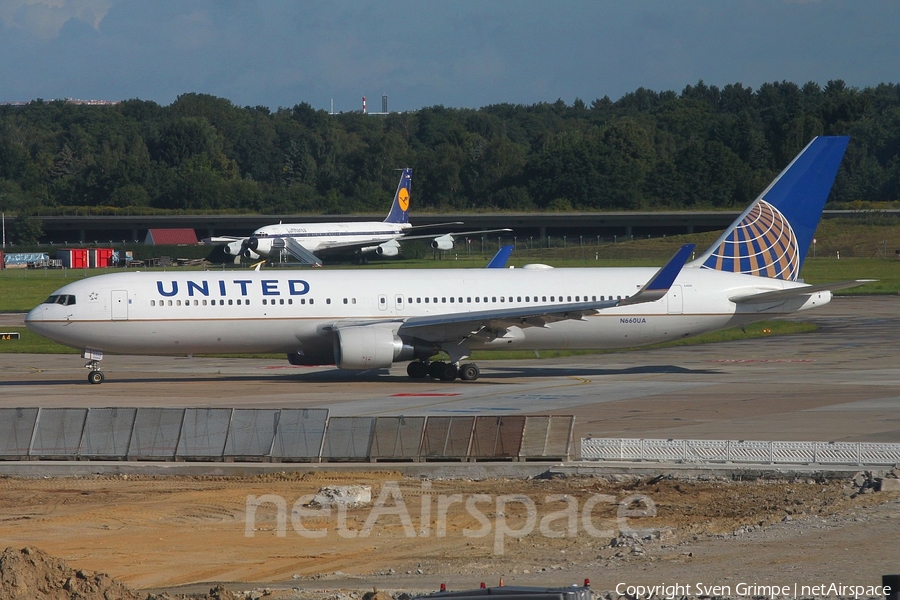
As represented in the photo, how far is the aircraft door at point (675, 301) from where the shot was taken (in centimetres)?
3781

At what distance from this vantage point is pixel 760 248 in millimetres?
39625

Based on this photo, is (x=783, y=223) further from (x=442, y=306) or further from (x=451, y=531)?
(x=451, y=531)

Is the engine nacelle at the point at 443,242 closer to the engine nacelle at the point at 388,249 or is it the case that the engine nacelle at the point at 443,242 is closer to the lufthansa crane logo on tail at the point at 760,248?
the engine nacelle at the point at 388,249

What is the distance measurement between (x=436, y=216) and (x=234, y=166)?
54790 millimetres

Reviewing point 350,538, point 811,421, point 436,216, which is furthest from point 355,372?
point 436,216

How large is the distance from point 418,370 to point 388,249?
69169mm

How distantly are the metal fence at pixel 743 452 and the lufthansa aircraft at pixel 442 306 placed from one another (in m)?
13.2

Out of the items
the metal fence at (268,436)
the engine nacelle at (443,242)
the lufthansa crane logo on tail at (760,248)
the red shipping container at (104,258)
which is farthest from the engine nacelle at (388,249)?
the metal fence at (268,436)

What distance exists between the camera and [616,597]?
12.7 meters

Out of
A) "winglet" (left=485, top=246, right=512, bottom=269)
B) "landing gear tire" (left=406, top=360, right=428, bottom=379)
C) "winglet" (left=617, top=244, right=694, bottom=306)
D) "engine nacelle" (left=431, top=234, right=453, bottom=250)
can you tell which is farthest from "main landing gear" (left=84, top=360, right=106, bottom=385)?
"engine nacelle" (left=431, top=234, right=453, bottom=250)

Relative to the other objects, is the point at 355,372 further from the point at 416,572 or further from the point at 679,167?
the point at 679,167

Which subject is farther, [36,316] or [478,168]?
[478,168]

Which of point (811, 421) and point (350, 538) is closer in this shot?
A: point (350, 538)

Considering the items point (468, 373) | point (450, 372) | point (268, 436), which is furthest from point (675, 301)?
point (268, 436)
